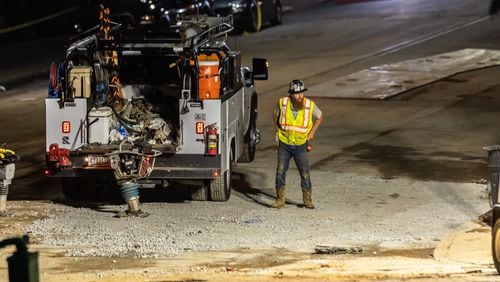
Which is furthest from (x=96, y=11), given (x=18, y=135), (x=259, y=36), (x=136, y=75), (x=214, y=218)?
(x=214, y=218)

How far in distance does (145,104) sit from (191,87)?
1208 mm

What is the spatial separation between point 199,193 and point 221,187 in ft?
1.20

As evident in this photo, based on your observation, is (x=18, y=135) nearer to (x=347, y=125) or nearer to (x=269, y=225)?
(x=347, y=125)

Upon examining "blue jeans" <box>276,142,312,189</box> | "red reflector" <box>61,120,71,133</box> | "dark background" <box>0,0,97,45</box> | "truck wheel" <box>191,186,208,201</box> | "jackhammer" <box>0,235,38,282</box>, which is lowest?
"dark background" <box>0,0,97,45</box>

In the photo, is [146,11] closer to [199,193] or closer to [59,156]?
[199,193]

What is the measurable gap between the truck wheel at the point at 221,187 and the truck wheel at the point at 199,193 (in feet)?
0.40

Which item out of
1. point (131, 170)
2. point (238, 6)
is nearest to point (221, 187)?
point (131, 170)

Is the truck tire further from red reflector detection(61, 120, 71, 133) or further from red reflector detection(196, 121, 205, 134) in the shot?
red reflector detection(61, 120, 71, 133)

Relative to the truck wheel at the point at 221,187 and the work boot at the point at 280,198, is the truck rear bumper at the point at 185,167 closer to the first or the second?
the truck wheel at the point at 221,187

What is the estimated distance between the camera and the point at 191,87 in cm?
1401

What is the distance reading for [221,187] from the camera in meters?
14.4

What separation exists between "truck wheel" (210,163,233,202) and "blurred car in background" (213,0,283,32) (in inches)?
785

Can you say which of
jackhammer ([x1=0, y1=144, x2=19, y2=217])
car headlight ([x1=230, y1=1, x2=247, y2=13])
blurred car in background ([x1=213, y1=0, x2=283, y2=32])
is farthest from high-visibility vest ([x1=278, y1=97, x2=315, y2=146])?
car headlight ([x1=230, y1=1, x2=247, y2=13])

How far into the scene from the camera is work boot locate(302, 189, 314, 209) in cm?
1420
